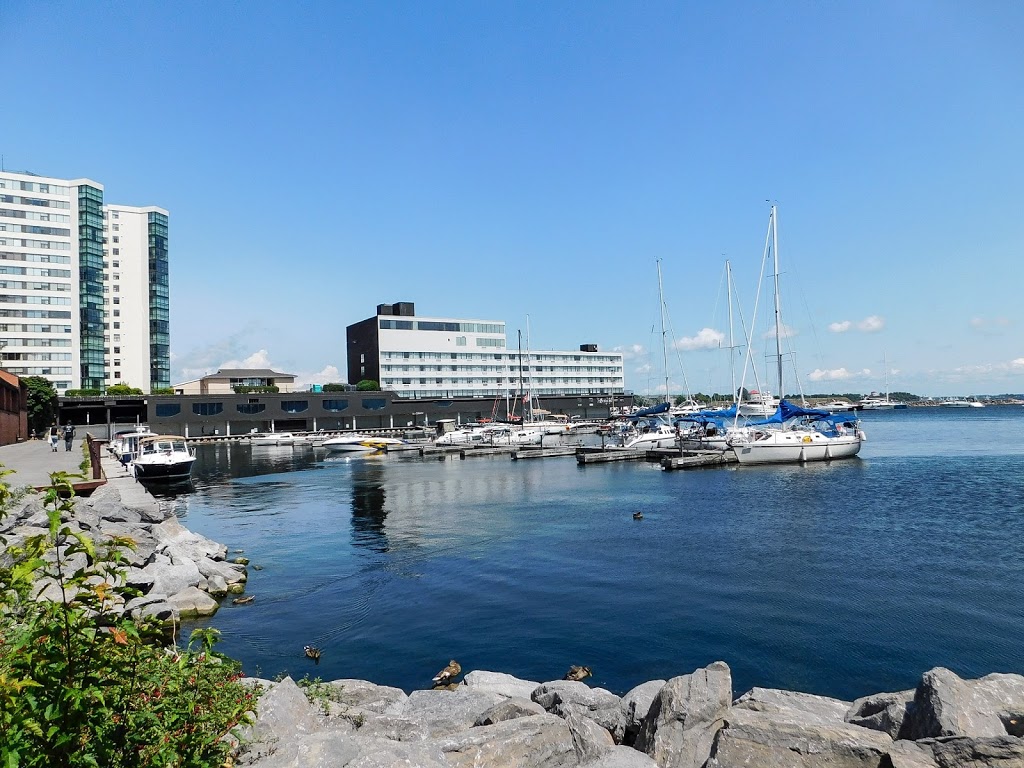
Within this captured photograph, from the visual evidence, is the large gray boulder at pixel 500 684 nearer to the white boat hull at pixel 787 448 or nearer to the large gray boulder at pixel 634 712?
the large gray boulder at pixel 634 712

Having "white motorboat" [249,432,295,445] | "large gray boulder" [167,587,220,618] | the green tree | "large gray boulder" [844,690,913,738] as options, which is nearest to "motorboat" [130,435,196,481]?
"large gray boulder" [167,587,220,618]

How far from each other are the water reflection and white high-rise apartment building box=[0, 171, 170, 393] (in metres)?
86.5

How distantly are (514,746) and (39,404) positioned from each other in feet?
373

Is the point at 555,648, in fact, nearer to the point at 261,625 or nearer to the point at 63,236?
the point at 261,625

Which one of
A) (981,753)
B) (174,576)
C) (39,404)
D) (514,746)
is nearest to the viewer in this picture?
(981,753)

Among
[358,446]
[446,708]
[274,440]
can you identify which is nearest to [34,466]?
[446,708]

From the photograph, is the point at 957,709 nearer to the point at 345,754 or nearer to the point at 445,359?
the point at 345,754

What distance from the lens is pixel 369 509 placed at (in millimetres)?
43406

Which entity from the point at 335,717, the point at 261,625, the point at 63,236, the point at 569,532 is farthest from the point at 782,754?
the point at 63,236

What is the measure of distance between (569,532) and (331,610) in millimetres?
15282

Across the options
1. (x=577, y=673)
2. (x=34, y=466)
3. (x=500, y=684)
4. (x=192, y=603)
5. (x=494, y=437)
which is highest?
(x=34, y=466)

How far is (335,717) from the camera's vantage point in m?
9.92

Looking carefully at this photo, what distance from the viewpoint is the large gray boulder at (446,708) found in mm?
10453

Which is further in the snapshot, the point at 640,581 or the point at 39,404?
the point at 39,404
